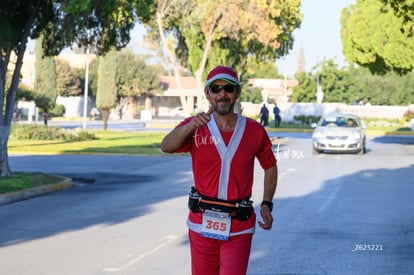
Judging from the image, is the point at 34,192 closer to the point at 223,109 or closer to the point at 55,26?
the point at 55,26

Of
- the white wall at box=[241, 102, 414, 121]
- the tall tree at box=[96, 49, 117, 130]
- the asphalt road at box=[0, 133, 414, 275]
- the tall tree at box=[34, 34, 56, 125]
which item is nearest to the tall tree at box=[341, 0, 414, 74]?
the tall tree at box=[96, 49, 117, 130]

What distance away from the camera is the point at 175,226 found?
13352 mm

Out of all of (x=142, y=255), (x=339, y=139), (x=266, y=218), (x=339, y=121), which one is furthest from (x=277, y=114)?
(x=266, y=218)

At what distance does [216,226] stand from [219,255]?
226 mm

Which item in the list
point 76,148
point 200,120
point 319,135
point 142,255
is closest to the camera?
point 200,120

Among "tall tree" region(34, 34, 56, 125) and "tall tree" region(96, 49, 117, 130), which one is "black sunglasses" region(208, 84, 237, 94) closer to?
"tall tree" region(34, 34, 56, 125)

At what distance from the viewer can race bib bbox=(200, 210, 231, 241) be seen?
590 cm

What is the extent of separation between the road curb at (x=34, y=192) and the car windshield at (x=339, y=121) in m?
15.4

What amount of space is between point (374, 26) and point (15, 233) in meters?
37.9

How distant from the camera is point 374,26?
157ft

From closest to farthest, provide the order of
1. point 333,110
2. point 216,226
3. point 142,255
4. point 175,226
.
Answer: point 216,226 < point 142,255 < point 175,226 < point 333,110

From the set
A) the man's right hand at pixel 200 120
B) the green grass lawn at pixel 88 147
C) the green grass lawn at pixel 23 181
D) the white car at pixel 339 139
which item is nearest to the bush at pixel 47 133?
the green grass lawn at pixel 88 147

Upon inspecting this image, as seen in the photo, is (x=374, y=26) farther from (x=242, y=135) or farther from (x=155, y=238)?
(x=242, y=135)

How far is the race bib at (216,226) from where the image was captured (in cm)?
590
